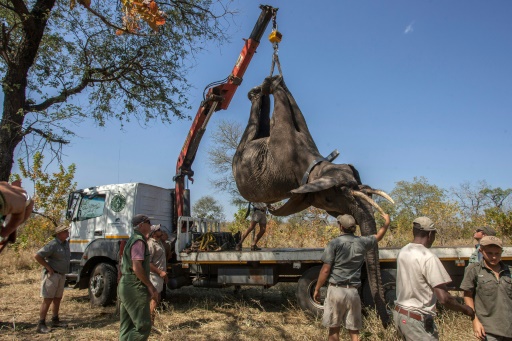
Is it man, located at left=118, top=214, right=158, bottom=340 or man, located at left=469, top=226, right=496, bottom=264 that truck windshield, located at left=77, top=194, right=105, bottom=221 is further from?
man, located at left=469, top=226, right=496, bottom=264

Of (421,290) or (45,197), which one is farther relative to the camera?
(45,197)

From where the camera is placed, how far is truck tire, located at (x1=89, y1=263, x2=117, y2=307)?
8445mm

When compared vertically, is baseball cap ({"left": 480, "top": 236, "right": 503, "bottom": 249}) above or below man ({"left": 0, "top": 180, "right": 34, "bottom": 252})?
below

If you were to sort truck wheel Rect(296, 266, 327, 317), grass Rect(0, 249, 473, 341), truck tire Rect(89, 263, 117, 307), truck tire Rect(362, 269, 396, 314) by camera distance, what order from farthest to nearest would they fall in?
truck tire Rect(89, 263, 117, 307), truck wheel Rect(296, 266, 327, 317), truck tire Rect(362, 269, 396, 314), grass Rect(0, 249, 473, 341)

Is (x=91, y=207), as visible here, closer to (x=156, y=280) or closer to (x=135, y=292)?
(x=156, y=280)

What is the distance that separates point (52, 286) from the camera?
679 centimetres

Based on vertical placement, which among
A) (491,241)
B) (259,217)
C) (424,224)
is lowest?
(491,241)

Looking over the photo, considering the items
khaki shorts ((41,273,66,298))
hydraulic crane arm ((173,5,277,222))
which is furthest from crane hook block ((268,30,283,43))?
khaki shorts ((41,273,66,298))

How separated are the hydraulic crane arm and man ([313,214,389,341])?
501cm

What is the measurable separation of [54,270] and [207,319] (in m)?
3.00

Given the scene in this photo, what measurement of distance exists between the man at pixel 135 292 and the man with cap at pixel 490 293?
343 cm

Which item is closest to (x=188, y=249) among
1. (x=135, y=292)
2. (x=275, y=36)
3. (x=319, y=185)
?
(x=135, y=292)

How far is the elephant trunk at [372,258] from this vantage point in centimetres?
493

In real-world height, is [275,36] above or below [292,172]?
above
